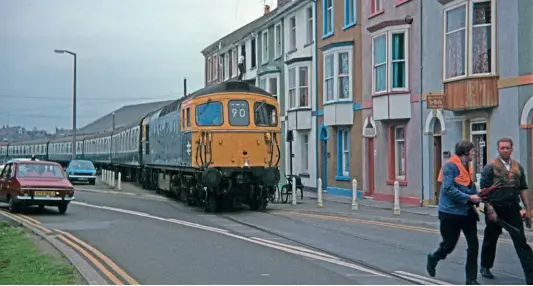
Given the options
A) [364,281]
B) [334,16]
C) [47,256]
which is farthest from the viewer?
[334,16]

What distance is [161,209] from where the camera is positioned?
2361 centimetres

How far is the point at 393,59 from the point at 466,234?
1637 cm

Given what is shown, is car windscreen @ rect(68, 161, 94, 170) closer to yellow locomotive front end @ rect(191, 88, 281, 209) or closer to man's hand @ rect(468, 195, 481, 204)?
yellow locomotive front end @ rect(191, 88, 281, 209)

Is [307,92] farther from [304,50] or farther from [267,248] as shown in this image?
[267,248]

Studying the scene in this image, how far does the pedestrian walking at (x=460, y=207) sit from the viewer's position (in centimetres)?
927

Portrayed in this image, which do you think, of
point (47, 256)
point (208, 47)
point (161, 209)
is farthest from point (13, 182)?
point (208, 47)

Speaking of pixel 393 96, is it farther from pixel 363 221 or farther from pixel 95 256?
pixel 95 256

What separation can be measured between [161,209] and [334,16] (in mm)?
12480

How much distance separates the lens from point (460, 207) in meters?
9.31

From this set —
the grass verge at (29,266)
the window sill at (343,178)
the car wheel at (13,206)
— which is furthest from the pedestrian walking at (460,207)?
the window sill at (343,178)

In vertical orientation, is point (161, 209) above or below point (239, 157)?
below

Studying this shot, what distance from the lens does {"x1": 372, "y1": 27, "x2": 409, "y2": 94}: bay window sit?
81.3 ft

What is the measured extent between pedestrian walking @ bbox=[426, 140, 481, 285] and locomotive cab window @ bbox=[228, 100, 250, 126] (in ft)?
42.4

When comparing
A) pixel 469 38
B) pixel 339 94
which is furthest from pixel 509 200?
pixel 339 94
